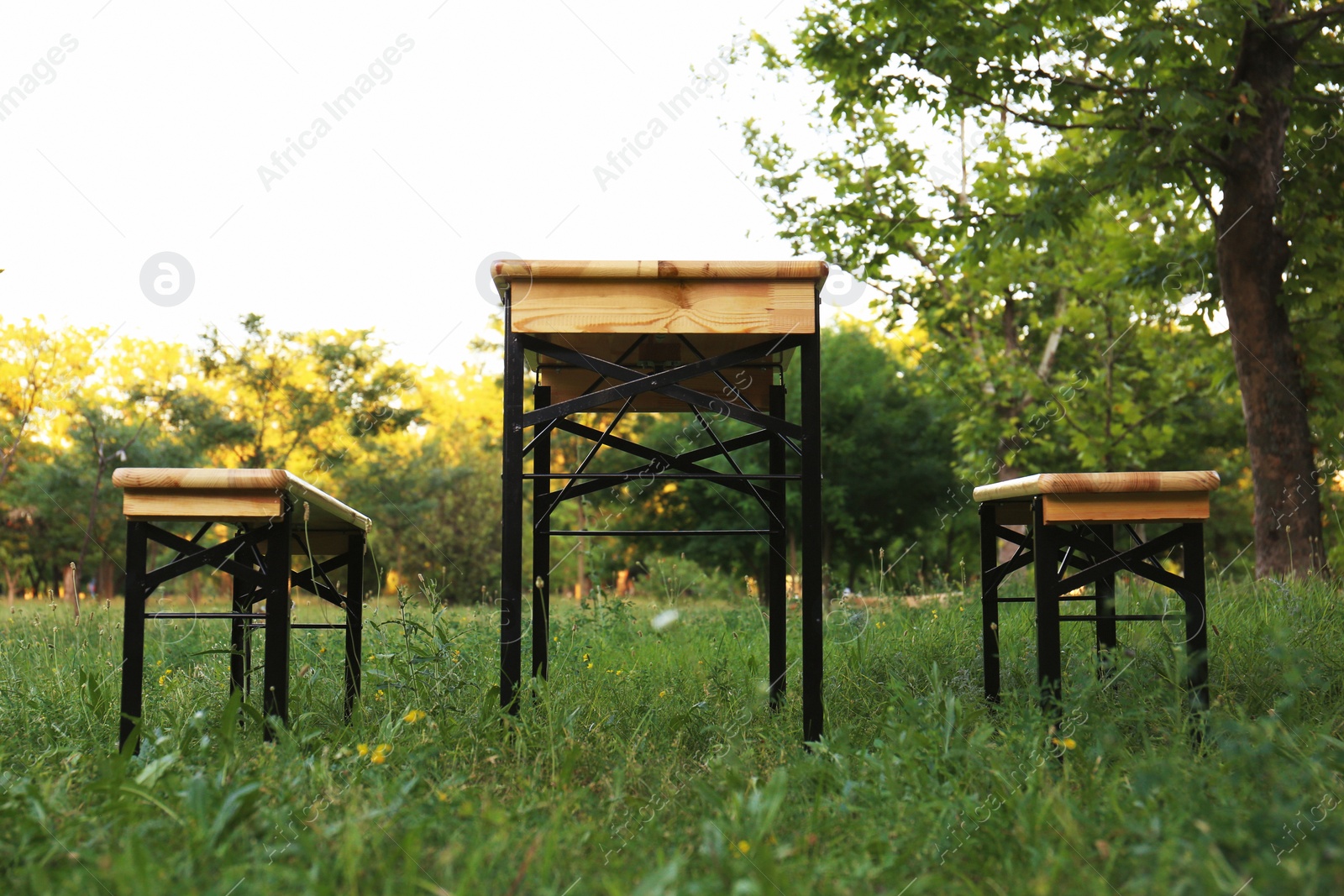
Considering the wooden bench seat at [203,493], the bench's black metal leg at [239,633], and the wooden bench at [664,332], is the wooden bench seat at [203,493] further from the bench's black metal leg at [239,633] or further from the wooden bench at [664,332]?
the bench's black metal leg at [239,633]

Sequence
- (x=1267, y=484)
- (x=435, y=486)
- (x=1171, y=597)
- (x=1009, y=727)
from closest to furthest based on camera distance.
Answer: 1. (x=1009, y=727)
2. (x=1171, y=597)
3. (x=1267, y=484)
4. (x=435, y=486)

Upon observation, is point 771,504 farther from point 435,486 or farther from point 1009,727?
point 435,486

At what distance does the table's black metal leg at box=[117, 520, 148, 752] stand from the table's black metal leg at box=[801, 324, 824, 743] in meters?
1.88

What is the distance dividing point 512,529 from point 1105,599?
2.14 m

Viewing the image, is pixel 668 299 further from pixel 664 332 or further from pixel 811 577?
pixel 811 577

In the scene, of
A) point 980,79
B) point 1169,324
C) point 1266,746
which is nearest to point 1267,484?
point 980,79

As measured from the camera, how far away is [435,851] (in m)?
1.83

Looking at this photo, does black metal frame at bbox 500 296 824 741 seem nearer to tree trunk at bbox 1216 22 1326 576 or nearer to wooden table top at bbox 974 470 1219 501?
wooden table top at bbox 974 470 1219 501

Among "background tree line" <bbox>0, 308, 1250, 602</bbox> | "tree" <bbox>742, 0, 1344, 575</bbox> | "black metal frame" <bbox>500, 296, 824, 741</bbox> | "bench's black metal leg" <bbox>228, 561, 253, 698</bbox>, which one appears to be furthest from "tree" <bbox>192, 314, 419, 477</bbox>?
"black metal frame" <bbox>500, 296, 824, 741</bbox>

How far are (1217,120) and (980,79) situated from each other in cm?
145

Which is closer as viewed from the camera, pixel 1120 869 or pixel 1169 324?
pixel 1120 869

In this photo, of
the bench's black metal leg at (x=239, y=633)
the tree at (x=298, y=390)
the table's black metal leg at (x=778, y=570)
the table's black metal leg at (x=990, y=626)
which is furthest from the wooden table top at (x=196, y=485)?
the tree at (x=298, y=390)

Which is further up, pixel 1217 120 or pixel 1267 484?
pixel 1217 120

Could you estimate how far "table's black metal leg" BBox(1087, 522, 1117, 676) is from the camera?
3020mm
